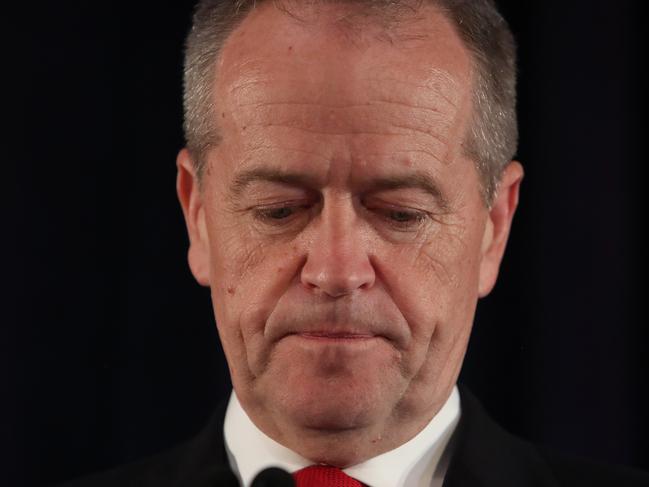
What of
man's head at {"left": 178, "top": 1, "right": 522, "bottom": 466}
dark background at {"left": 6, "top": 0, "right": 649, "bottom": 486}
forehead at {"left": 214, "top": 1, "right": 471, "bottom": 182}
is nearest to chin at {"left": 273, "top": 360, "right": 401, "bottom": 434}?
man's head at {"left": 178, "top": 1, "right": 522, "bottom": 466}

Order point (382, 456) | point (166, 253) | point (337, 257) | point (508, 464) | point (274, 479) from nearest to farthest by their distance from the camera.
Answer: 1. point (274, 479)
2. point (337, 257)
3. point (382, 456)
4. point (508, 464)
5. point (166, 253)

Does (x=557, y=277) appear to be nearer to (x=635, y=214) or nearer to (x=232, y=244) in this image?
(x=635, y=214)

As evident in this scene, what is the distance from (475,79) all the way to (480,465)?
61 centimetres

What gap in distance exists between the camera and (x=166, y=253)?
2352mm

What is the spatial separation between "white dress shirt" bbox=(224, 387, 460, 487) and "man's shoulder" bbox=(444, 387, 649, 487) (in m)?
0.03

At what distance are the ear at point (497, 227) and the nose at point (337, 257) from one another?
0.29 metres

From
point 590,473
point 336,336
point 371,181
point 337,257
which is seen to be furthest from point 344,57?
point 590,473

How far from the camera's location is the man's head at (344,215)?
1517mm

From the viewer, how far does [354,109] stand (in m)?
1.52

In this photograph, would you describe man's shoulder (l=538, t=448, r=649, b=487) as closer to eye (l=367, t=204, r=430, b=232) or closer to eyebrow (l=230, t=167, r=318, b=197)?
eye (l=367, t=204, r=430, b=232)

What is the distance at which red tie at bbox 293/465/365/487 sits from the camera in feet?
5.13

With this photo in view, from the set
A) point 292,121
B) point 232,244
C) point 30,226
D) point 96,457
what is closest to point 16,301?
point 30,226

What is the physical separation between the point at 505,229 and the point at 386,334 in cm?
37

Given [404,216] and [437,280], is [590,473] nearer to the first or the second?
[437,280]
